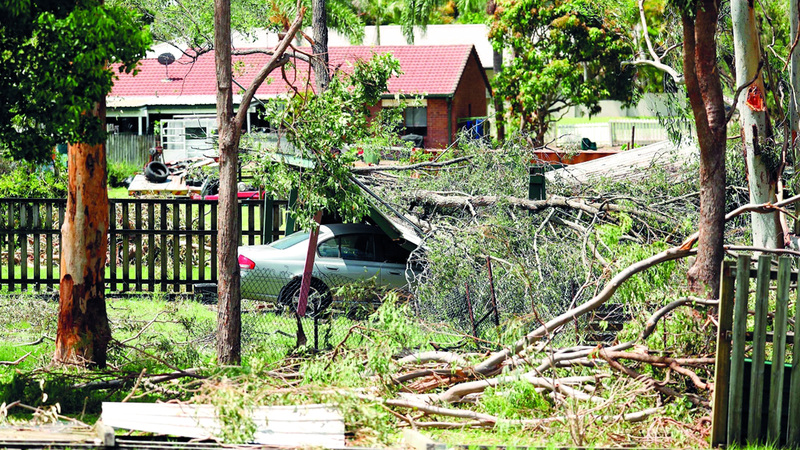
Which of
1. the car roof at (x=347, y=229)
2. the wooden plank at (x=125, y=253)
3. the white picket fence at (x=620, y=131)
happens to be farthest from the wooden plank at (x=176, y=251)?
the white picket fence at (x=620, y=131)

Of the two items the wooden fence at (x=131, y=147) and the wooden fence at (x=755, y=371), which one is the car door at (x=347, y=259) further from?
the wooden fence at (x=131, y=147)

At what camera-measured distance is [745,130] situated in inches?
441

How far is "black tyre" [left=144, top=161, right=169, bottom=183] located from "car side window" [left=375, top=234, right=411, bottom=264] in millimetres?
17058

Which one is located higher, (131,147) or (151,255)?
(131,147)

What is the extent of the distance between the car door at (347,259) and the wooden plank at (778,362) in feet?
22.5

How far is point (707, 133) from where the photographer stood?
25.7 feet

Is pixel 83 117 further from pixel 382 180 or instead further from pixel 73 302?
pixel 382 180

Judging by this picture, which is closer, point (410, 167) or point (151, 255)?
point (410, 167)

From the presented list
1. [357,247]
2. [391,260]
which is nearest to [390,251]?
[391,260]

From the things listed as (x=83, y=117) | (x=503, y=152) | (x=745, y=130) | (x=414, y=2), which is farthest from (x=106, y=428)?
(x=414, y=2)

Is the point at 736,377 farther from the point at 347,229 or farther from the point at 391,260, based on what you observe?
the point at 347,229

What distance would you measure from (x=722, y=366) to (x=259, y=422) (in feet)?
11.7

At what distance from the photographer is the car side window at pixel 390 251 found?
12.8m

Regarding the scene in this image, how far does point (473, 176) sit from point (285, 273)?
312 centimetres
